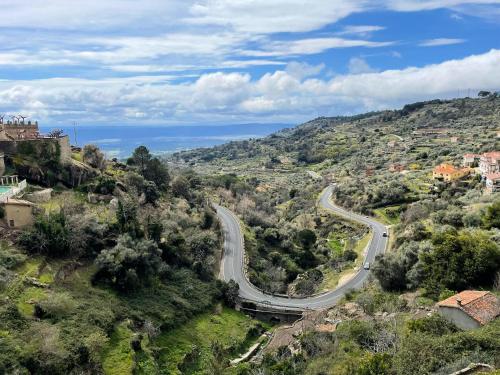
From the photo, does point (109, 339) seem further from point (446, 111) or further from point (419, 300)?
point (446, 111)

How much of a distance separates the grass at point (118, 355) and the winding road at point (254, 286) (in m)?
13.0

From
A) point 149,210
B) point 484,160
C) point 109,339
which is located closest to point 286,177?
point 484,160

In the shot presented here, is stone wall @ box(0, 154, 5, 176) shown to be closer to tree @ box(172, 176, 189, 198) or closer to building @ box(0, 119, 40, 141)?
building @ box(0, 119, 40, 141)

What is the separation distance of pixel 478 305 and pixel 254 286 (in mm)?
20843

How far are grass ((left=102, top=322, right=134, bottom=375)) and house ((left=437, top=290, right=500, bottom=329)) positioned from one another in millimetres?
14609

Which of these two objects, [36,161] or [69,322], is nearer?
[69,322]

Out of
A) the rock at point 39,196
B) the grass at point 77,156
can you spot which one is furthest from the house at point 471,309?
the grass at point 77,156

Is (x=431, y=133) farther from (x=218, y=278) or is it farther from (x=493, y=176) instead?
(x=218, y=278)

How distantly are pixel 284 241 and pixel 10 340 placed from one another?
3602 centimetres

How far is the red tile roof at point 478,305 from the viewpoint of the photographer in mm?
21188

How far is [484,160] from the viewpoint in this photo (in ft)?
202

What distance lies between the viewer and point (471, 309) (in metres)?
21.5

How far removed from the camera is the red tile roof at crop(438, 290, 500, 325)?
69.5ft

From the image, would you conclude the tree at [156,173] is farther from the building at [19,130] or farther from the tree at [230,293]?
the tree at [230,293]
